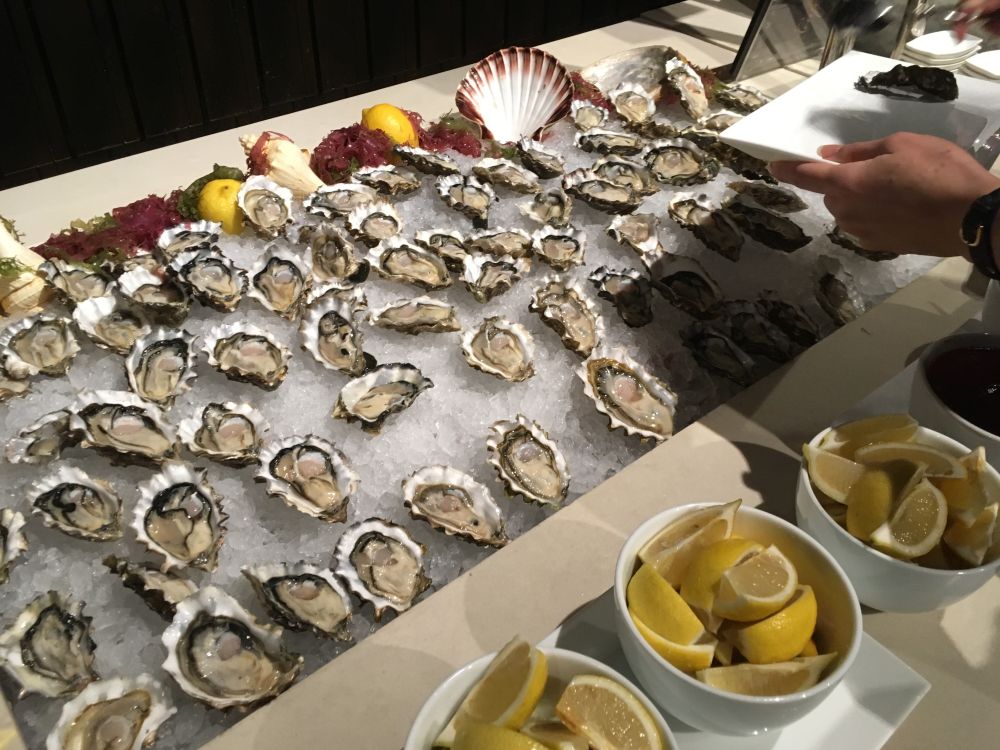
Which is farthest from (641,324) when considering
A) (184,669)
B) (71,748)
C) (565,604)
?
(71,748)

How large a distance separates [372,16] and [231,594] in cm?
249

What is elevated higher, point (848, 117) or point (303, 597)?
point (848, 117)

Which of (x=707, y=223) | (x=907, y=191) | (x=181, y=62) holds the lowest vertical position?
(x=181, y=62)

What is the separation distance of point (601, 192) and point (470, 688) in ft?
3.84

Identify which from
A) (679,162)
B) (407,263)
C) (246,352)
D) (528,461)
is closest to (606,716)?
(528,461)

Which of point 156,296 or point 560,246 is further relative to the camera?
point 560,246

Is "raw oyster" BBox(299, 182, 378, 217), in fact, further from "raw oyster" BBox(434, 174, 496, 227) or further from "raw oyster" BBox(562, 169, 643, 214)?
"raw oyster" BBox(562, 169, 643, 214)

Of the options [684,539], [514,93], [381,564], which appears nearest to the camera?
[684,539]

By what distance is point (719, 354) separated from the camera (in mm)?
1210

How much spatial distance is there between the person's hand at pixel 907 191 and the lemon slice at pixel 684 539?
557 millimetres

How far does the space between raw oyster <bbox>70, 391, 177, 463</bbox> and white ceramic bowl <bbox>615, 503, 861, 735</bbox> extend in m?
0.69

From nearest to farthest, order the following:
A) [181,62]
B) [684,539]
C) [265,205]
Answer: [684,539] < [265,205] < [181,62]

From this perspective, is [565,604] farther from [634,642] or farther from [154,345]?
[154,345]

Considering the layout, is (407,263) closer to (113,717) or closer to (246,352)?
(246,352)
